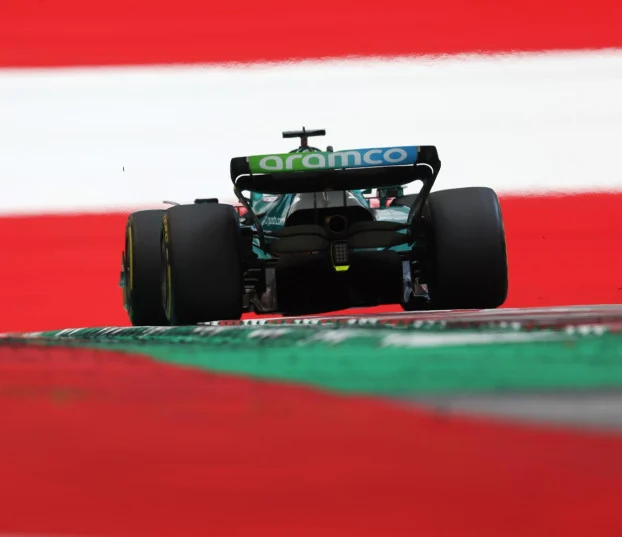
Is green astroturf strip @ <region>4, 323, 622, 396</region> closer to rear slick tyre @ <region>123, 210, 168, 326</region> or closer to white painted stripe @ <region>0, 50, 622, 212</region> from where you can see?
rear slick tyre @ <region>123, 210, 168, 326</region>

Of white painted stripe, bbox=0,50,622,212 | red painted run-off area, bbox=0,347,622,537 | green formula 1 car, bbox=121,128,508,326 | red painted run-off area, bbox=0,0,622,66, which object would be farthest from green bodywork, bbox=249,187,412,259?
red painted run-off area, bbox=0,347,622,537

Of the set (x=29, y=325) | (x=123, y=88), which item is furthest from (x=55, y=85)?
(x=29, y=325)

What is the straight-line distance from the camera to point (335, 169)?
3096 mm

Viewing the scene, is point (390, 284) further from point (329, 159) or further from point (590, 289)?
point (590, 289)

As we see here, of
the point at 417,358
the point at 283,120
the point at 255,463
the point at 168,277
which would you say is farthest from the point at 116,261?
the point at 255,463

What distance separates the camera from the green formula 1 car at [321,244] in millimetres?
3133

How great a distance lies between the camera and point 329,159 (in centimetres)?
304

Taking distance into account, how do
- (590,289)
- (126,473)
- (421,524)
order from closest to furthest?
1. (421,524)
2. (126,473)
3. (590,289)

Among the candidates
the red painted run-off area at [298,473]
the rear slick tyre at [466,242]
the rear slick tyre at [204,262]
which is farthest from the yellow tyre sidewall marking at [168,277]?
the red painted run-off area at [298,473]

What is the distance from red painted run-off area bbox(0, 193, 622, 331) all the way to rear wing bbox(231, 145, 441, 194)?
1921 millimetres

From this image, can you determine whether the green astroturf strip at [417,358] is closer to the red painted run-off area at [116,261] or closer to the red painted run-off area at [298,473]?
the red painted run-off area at [298,473]

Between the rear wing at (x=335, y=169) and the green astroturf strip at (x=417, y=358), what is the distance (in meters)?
0.98

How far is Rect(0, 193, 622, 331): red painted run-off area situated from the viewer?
492cm

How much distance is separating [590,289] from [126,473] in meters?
4.06
